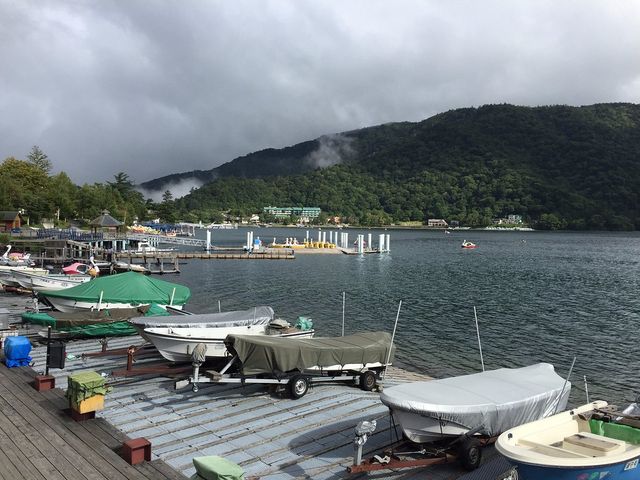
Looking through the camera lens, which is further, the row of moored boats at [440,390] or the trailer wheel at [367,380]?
the trailer wheel at [367,380]

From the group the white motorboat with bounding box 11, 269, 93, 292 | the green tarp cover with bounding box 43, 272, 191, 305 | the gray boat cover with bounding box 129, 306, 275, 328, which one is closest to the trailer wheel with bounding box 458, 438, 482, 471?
the gray boat cover with bounding box 129, 306, 275, 328

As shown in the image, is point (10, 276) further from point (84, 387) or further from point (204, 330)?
point (84, 387)

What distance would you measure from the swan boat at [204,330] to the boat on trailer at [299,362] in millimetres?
997

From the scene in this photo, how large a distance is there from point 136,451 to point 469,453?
6.25 m

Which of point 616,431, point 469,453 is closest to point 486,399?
point 469,453

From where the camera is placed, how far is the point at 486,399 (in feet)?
32.3

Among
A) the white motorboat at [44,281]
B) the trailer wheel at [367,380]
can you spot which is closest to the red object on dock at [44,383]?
the trailer wheel at [367,380]

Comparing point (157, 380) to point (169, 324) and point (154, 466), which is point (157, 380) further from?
point (154, 466)

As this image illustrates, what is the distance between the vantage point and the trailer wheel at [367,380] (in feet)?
46.9

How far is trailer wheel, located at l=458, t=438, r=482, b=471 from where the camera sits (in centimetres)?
937

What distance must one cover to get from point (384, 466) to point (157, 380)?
26.4 ft

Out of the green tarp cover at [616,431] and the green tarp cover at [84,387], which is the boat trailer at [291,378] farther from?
the green tarp cover at [616,431]

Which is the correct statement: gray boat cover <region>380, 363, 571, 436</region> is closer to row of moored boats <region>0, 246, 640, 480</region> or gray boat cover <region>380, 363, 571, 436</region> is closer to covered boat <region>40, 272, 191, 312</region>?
row of moored boats <region>0, 246, 640, 480</region>

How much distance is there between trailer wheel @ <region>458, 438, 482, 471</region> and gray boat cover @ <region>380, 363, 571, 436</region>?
1.06 feet
